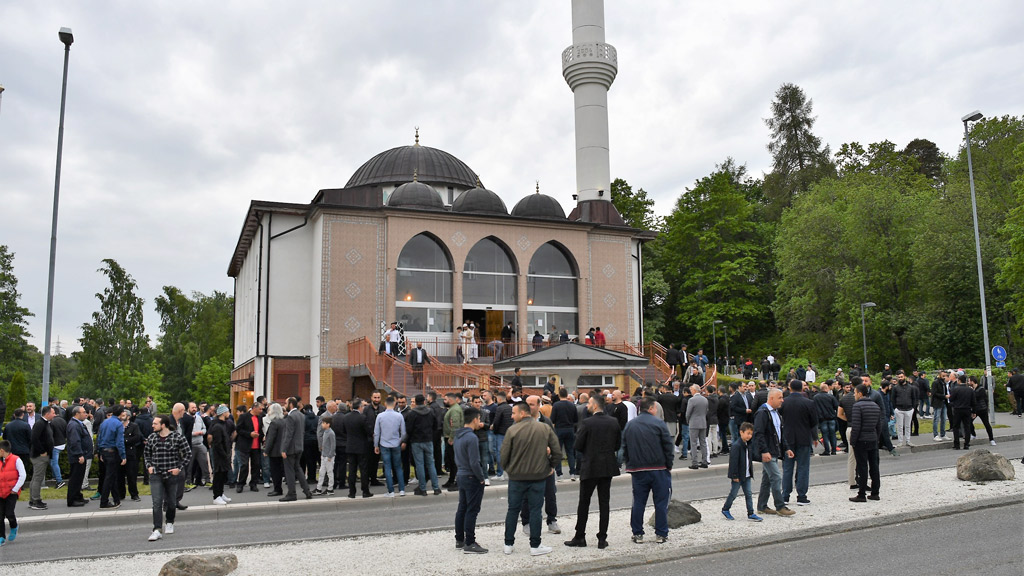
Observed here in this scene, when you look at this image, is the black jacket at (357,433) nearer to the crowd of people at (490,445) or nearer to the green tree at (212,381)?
the crowd of people at (490,445)

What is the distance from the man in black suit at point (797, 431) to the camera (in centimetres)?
998

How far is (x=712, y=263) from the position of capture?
51469mm

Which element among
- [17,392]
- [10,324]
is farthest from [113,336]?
[17,392]

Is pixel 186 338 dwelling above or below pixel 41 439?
above

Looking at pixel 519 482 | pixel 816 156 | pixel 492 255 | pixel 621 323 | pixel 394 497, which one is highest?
pixel 816 156

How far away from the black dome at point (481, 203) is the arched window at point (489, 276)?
1.39 meters

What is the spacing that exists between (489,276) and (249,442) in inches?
678

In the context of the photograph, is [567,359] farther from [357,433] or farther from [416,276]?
[357,433]

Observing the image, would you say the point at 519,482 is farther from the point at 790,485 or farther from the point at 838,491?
the point at 838,491

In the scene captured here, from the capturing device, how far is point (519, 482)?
7.91m

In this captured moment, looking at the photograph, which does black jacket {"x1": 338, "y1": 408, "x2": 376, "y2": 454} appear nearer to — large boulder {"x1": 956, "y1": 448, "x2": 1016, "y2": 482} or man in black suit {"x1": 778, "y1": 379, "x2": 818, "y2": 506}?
man in black suit {"x1": 778, "y1": 379, "x2": 818, "y2": 506}

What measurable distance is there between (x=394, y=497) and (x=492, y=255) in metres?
18.8

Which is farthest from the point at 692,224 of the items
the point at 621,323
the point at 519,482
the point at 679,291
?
the point at 519,482

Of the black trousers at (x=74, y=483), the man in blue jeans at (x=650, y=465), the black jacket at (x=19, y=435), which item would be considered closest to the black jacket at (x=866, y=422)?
the man in blue jeans at (x=650, y=465)
